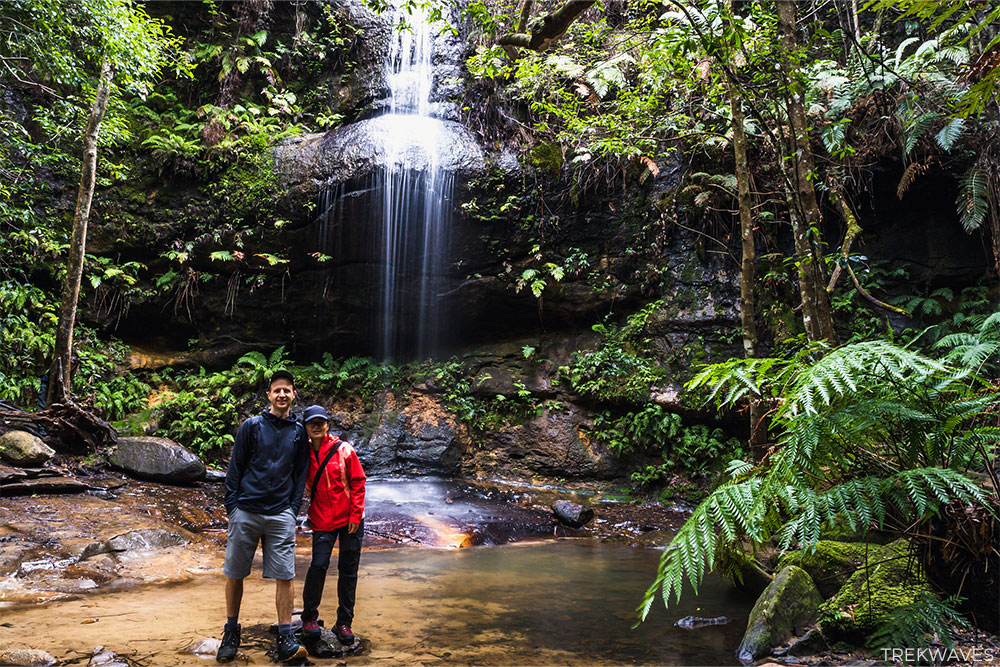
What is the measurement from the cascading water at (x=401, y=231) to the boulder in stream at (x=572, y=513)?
208 inches

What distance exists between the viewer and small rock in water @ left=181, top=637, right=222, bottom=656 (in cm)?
290

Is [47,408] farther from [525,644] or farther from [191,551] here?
[525,644]

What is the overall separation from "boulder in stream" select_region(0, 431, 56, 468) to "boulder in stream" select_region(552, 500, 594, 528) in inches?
259

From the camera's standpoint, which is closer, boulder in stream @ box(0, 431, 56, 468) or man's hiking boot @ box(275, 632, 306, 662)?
man's hiking boot @ box(275, 632, 306, 662)

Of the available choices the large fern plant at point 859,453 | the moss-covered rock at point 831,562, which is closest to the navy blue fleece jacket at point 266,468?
the large fern plant at point 859,453

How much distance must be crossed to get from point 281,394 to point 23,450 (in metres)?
5.84

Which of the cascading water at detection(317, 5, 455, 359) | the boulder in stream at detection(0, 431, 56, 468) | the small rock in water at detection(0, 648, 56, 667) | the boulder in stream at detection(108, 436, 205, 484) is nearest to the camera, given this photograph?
the small rock in water at detection(0, 648, 56, 667)

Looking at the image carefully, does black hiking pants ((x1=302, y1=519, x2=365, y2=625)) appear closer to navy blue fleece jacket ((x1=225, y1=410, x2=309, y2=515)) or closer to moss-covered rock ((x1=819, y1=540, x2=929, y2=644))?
navy blue fleece jacket ((x1=225, y1=410, x2=309, y2=515))

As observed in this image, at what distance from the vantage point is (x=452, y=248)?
444 inches

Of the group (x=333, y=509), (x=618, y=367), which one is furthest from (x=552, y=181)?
(x=333, y=509)

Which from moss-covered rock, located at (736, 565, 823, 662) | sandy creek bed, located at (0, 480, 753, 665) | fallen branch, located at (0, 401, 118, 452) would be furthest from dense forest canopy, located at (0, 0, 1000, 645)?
moss-covered rock, located at (736, 565, 823, 662)

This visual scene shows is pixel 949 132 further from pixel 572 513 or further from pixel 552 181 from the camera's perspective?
pixel 572 513

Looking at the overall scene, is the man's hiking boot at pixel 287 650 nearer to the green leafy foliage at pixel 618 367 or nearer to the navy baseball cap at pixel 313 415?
the navy baseball cap at pixel 313 415

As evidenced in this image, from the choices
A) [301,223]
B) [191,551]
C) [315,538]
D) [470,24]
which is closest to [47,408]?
[191,551]
